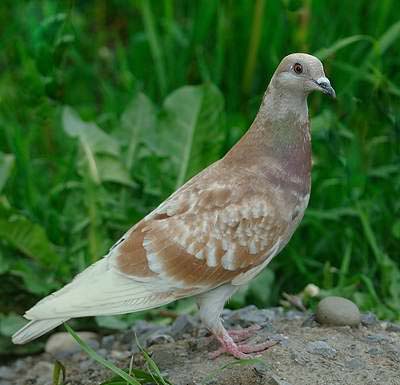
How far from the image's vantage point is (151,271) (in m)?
3.91

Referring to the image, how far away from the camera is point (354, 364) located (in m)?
3.83

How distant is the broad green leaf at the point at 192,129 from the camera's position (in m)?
5.43

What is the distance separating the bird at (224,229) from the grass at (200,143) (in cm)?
94

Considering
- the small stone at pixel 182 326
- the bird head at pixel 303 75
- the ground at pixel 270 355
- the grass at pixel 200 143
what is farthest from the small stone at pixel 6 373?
the bird head at pixel 303 75

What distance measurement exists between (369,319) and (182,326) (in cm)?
85

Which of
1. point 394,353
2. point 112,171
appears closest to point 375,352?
point 394,353

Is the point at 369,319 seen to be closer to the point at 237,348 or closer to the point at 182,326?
the point at 237,348

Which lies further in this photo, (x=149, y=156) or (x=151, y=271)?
(x=149, y=156)

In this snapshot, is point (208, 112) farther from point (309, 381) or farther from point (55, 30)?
point (309, 381)

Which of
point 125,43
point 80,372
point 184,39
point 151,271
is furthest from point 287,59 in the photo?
point 125,43

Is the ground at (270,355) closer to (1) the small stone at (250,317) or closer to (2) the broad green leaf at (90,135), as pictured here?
(1) the small stone at (250,317)

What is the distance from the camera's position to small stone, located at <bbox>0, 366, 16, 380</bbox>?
4.89 metres

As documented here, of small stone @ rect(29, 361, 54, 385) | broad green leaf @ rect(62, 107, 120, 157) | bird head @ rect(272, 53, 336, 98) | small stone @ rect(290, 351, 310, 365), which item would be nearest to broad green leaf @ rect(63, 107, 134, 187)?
broad green leaf @ rect(62, 107, 120, 157)

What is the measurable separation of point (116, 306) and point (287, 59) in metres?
1.13
